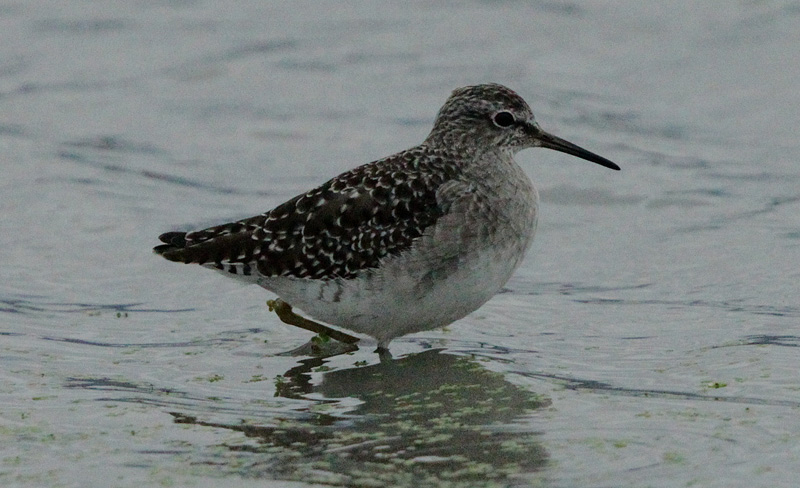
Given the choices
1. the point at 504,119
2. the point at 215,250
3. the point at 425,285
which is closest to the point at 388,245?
the point at 425,285

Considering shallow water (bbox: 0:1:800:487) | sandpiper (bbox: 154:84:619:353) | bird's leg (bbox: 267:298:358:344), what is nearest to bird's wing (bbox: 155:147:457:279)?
sandpiper (bbox: 154:84:619:353)

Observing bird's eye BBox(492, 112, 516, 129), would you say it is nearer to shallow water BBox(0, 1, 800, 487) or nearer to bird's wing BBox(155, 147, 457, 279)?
bird's wing BBox(155, 147, 457, 279)

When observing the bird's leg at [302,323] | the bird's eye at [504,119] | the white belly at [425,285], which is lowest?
the bird's leg at [302,323]

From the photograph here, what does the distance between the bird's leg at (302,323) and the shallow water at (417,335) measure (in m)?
0.22

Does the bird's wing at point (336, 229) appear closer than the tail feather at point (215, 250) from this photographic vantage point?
Yes

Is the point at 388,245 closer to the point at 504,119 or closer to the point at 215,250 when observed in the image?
the point at 215,250

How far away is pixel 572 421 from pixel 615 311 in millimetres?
2978

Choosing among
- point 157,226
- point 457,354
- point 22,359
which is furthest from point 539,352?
point 157,226

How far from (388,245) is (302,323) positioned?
1.16 metres

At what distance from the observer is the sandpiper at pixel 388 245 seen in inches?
342

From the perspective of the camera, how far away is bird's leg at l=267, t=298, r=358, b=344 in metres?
9.41

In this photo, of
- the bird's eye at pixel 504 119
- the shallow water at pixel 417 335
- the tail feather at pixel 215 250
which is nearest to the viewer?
the shallow water at pixel 417 335

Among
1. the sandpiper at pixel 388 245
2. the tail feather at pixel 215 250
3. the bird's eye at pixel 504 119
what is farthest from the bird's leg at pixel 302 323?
the bird's eye at pixel 504 119

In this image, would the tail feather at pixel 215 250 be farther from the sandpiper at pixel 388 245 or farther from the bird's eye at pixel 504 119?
the bird's eye at pixel 504 119
